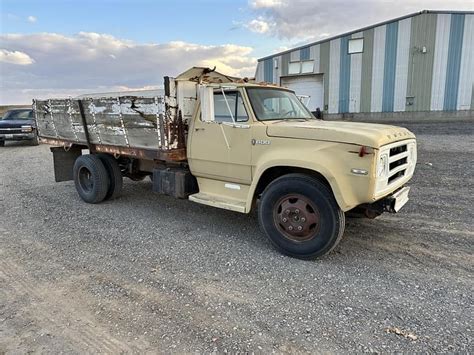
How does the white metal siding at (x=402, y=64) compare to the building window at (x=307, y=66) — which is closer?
the white metal siding at (x=402, y=64)

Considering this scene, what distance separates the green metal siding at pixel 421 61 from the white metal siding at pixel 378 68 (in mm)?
1526

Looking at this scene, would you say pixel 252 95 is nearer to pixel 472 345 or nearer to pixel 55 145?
pixel 472 345

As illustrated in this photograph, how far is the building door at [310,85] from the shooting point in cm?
2406

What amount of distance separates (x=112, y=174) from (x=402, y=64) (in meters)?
19.6

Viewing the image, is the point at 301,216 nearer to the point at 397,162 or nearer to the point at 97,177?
the point at 397,162

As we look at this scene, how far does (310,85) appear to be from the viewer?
2445 centimetres

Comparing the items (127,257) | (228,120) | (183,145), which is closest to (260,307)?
(127,257)

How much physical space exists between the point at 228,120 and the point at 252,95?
0.47 metres

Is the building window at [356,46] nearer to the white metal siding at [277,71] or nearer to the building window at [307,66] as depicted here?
the building window at [307,66]


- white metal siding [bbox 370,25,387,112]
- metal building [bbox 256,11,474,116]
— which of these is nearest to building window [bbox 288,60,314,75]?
metal building [bbox 256,11,474,116]

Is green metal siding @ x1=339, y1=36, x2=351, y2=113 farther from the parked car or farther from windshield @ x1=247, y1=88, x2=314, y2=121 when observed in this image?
windshield @ x1=247, y1=88, x2=314, y2=121

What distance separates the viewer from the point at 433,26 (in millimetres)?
20109

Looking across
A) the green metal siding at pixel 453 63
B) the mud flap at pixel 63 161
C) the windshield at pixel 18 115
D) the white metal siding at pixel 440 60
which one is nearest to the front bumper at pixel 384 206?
the mud flap at pixel 63 161

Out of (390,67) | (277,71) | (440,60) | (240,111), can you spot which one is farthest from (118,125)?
(277,71)
